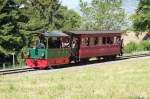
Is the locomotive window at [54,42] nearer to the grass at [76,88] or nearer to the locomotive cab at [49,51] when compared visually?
the locomotive cab at [49,51]

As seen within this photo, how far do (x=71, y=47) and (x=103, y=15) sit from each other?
141ft

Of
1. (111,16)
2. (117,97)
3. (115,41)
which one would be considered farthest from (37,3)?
(117,97)

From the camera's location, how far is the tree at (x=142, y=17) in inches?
2744

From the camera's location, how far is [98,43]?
3484 centimetres

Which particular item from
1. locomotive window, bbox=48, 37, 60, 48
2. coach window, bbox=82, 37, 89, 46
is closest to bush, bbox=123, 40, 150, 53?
→ coach window, bbox=82, 37, 89, 46

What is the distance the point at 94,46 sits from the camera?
34031 millimetres

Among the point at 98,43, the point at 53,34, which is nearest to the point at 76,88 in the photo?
the point at 53,34

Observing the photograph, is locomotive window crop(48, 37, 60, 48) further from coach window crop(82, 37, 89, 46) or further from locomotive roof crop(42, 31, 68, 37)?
coach window crop(82, 37, 89, 46)

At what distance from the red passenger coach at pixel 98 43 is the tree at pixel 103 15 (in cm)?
3530

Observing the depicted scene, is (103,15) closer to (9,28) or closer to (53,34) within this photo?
(9,28)

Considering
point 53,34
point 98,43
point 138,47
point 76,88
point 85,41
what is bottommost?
point 138,47

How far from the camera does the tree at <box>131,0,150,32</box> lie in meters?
69.7

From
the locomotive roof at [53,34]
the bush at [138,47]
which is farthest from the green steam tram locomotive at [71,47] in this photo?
the bush at [138,47]

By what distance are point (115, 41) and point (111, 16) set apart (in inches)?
1426
